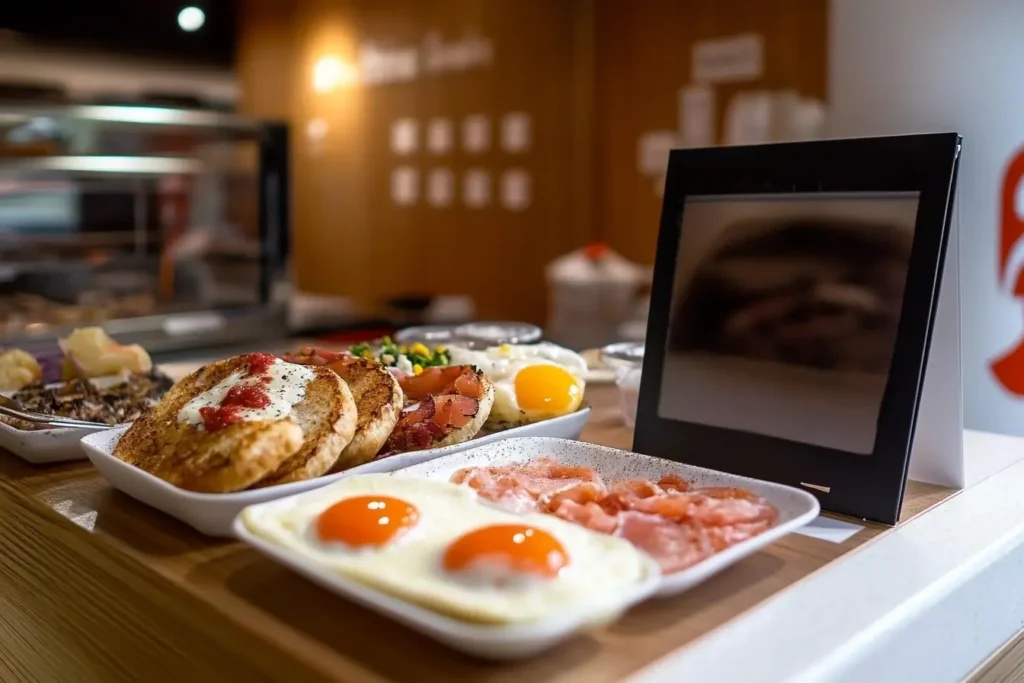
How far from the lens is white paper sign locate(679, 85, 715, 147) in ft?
13.2

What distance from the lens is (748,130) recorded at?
3.83 m

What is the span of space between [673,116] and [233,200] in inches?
79.3

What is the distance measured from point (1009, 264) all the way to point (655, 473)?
213 cm

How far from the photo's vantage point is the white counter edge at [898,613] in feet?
2.28

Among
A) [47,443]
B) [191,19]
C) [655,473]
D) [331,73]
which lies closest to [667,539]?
[655,473]

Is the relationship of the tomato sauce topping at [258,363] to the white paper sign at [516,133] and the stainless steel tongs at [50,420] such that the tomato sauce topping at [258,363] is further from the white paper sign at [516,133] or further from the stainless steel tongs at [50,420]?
the white paper sign at [516,133]

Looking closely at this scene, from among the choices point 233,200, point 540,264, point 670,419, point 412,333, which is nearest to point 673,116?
point 540,264

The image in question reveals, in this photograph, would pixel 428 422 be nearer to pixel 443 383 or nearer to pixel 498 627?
pixel 443 383

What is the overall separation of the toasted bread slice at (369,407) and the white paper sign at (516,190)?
12.2ft

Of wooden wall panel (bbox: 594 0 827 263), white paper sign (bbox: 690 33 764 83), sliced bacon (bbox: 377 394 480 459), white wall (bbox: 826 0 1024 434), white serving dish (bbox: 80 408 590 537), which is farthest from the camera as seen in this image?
white paper sign (bbox: 690 33 764 83)

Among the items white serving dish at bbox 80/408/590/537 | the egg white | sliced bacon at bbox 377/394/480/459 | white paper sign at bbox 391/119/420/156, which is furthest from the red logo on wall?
white paper sign at bbox 391/119/420/156

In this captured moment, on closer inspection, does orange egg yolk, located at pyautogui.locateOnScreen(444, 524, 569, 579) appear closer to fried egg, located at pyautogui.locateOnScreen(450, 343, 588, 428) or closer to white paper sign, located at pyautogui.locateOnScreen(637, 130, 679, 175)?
fried egg, located at pyautogui.locateOnScreen(450, 343, 588, 428)

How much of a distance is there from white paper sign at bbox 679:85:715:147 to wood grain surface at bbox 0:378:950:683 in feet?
10.4

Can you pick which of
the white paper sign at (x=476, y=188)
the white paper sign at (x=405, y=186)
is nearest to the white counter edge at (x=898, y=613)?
the white paper sign at (x=476, y=188)
